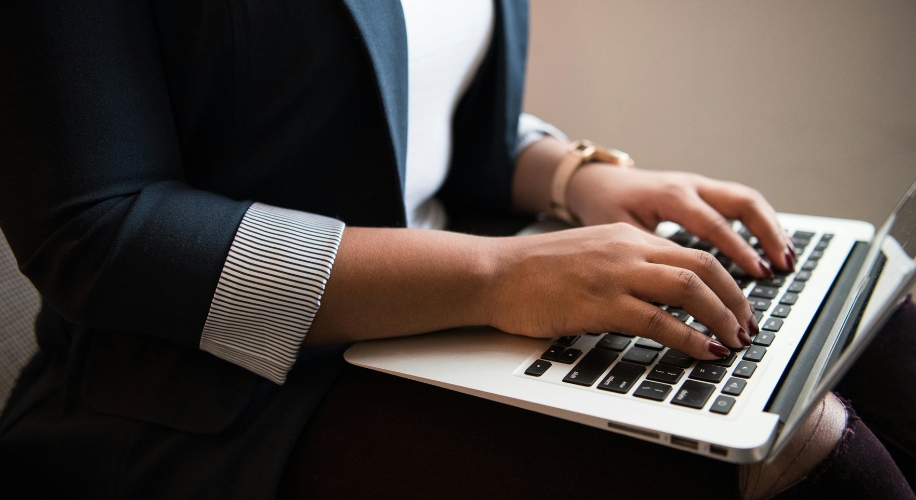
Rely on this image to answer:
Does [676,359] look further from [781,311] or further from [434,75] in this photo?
[434,75]

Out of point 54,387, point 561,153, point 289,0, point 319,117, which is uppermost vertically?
point 289,0

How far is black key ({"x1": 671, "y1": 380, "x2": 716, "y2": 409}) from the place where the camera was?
1.33ft

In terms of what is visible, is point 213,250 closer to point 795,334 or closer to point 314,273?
point 314,273

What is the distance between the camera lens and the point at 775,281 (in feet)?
2.01

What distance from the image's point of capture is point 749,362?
452 millimetres

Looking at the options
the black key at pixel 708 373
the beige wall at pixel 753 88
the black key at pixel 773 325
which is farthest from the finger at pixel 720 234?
the beige wall at pixel 753 88

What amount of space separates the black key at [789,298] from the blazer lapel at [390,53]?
363 millimetres

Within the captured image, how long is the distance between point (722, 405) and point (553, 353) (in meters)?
0.14

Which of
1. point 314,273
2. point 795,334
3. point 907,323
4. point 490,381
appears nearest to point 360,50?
point 314,273

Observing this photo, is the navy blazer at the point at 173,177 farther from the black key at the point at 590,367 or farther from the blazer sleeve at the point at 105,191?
the black key at the point at 590,367

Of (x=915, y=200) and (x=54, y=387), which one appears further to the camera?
(x=54, y=387)

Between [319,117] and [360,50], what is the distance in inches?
2.9

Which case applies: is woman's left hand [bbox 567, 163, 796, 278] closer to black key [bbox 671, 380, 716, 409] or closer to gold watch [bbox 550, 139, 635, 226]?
gold watch [bbox 550, 139, 635, 226]

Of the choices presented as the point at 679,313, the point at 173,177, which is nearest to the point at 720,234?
the point at 679,313
